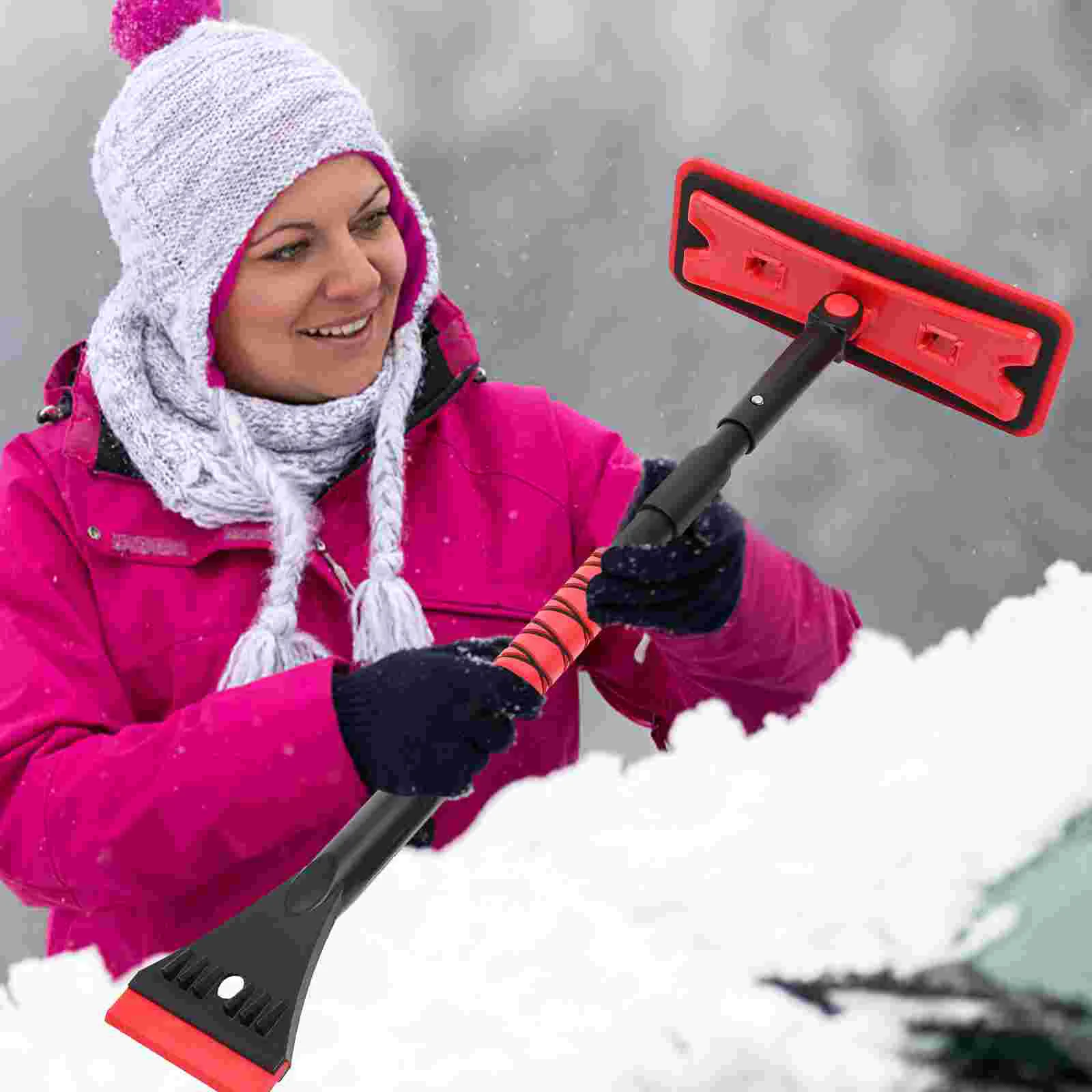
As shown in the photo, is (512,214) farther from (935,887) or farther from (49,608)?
(935,887)

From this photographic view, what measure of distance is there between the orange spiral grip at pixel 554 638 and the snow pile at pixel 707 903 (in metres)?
0.17

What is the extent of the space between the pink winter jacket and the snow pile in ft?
0.26

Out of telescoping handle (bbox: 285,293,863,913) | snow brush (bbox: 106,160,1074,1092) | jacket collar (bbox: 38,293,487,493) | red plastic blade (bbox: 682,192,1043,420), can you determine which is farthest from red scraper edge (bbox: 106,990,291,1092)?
red plastic blade (bbox: 682,192,1043,420)

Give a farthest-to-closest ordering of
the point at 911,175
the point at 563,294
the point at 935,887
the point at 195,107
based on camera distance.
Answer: the point at 563,294 < the point at 911,175 < the point at 195,107 < the point at 935,887

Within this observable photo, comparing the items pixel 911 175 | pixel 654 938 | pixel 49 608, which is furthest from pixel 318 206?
pixel 911 175

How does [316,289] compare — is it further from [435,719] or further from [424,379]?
[435,719]

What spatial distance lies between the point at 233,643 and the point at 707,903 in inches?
20.6

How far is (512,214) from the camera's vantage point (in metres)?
2.24

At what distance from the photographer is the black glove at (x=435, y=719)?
4.65 ft

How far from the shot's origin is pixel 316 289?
157 centimetres

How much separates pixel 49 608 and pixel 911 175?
118cm

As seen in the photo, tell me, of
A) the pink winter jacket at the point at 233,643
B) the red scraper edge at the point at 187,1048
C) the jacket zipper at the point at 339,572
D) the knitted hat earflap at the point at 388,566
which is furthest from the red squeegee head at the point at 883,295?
the red scraper edge at the point at 187,1048

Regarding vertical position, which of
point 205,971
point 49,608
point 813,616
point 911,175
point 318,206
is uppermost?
point 911,175

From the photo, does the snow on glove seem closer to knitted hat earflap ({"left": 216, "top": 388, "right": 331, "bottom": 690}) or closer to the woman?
the woman
